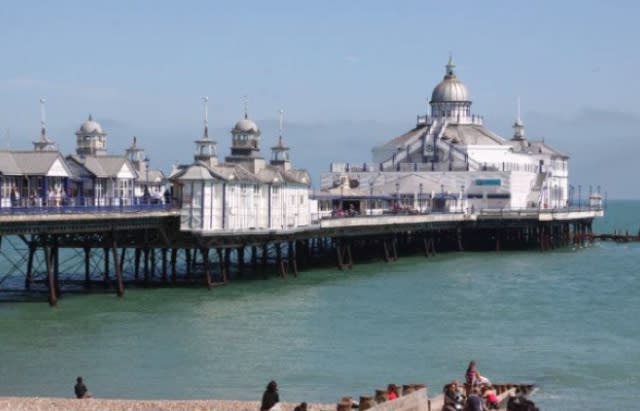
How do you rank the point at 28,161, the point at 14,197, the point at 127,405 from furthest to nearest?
the point at 28,161 < the point at 14,197 < the point at 127,405

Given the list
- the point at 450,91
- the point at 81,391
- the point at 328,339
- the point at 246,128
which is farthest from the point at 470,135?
the point at 81,391

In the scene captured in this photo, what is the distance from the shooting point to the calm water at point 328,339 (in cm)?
3447

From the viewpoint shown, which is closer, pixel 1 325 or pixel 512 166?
pixel 1 325

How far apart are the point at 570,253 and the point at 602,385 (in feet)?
195

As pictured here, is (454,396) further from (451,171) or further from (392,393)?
(451,171)

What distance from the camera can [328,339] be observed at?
141ft

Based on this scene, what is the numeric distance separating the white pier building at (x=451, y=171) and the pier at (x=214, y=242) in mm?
4688

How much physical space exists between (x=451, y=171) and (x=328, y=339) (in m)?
65.3

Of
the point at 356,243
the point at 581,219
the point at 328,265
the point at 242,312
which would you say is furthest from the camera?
the point at 581,219

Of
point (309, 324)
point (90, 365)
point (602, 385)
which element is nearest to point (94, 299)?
point (309, 324)

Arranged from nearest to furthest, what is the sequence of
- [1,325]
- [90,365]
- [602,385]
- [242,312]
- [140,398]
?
[140,398] → [602,385] → [90,365] → [1,325] → [242,312]

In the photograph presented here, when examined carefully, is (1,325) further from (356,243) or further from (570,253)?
(570,253)

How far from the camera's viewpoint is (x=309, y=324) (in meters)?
47.0

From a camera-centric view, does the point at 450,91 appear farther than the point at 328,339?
Yes
